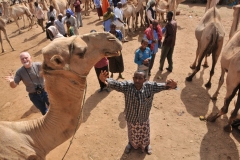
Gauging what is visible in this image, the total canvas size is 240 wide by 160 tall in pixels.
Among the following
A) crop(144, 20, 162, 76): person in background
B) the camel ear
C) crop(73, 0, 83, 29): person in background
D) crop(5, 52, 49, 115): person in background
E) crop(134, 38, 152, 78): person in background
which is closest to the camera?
the camel ear

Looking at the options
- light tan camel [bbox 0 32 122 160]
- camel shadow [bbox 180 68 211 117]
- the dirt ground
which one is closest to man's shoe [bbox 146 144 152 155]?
the dirt ground

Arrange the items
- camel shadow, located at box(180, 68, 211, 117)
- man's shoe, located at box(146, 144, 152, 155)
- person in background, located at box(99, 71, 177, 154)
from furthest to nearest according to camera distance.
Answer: camel shadow, located at box(180, 68, 211, 117) < man's shoe, located at box(146, 144, 152, 155) < person in background, located at box(99, 71, 177, 154)

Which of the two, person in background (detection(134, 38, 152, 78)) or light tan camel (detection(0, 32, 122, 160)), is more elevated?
light tan camel (detection(0, 32, 122, 160))

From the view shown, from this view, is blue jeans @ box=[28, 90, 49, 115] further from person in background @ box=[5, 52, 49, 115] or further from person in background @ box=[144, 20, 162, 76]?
person in background @ box=[144, 20, 162, 76]

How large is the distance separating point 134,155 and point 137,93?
1.65 m

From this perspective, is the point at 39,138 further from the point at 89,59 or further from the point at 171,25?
the point at 171,25

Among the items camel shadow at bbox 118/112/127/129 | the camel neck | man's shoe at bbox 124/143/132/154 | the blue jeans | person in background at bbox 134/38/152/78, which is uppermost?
the camel neck

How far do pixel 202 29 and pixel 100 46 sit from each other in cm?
573

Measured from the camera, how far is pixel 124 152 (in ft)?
15.5

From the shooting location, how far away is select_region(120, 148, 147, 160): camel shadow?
4.57 metres

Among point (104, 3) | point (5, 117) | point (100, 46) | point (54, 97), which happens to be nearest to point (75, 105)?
point (54, 97)

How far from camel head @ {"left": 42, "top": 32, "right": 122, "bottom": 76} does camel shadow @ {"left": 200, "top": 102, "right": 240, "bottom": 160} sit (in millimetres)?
3526

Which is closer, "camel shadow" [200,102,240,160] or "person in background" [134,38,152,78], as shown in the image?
"camel shadow" [200,102,240,160]

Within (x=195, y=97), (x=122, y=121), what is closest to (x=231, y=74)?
(x=195, y=97)
